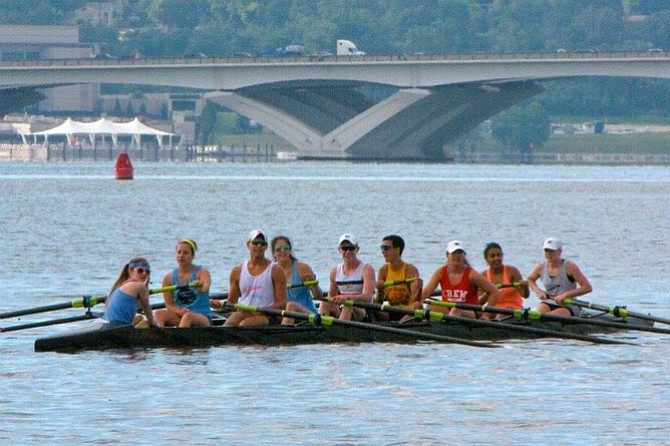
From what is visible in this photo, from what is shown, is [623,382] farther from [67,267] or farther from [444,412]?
[67,267]

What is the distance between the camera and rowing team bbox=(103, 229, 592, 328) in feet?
72.8

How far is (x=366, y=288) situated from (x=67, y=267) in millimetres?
17775

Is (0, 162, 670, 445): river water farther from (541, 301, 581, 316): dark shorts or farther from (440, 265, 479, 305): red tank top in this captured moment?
(440, 265, 479, 305): red tank top

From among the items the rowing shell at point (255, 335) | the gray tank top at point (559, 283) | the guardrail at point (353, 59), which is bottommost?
the rowing shell at point (255, 335)

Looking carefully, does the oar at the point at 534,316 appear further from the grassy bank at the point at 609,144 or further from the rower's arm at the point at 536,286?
the grassy bank at the point at 609,144

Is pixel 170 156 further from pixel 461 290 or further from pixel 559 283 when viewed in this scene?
pixel 461 290

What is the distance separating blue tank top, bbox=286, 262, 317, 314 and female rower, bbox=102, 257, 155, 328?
2.03m

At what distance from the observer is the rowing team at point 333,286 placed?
22.2 m

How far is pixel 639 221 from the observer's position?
6328cm

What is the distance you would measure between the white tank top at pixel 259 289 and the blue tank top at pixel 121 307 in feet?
4.60

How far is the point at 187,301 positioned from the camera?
74.8 feet

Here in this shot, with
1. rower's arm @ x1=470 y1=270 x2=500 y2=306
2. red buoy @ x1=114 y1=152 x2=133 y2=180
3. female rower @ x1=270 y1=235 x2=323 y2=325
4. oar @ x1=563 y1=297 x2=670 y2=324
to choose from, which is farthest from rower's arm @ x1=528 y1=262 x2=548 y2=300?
red buoy @ x1=114 y1=152 x2=133 y2=180

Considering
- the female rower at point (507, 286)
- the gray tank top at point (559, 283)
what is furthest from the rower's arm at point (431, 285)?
the gray tank top at point (559, 283)

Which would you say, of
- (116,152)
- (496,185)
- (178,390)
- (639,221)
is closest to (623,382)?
(178,390)
